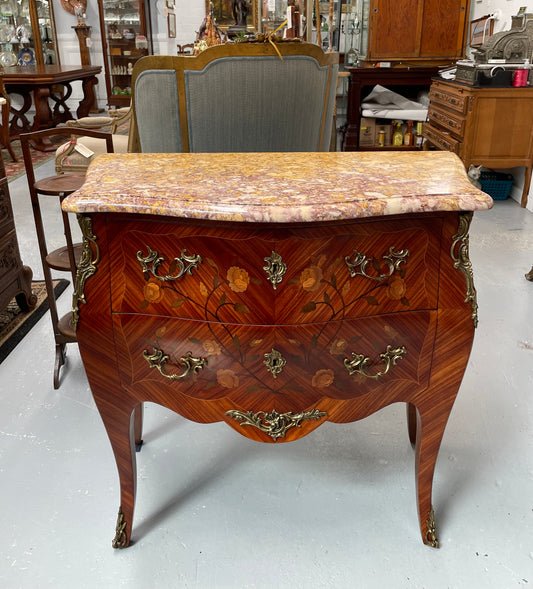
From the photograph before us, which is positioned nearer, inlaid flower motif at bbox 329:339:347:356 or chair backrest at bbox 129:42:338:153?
inlaid flower motif at bbox 329:339:347:356

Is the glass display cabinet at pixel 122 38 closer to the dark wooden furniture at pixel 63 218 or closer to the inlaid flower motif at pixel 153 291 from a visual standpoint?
the dark wooden furniture at pixel 63 218

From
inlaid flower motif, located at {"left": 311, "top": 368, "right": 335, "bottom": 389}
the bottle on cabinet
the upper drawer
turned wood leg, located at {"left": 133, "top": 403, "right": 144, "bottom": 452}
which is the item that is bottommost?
turned wood leg, located at {"left": 133, "top": 403, "right": 144, "bottom": 452}

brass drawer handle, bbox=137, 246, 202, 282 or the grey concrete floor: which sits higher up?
brass drawer handle, bbox=137, 246, 202, 282

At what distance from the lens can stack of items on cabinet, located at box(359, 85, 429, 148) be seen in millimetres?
6633

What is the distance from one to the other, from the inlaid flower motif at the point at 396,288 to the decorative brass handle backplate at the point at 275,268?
0.26m

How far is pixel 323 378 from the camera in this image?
4.66 ft

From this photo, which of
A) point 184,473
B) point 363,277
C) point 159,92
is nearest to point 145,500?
point 184,473

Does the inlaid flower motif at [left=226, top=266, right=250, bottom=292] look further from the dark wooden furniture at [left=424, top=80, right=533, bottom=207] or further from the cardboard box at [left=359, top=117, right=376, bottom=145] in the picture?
the cardboard box at [left=359, top=117, right=376, bottom=145]

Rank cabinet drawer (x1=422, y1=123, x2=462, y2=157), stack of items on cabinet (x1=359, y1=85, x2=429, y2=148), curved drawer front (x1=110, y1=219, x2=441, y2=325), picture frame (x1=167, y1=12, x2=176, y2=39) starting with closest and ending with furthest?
curved drawer front (x1=110, y1=219, x2=441, y2=325) → cabinet drawer (x1=422, y1=123, x2=462, y2=157) → stack of items on cabinet (x1=359, y1=85, x2=429, y2=148) → picture frame (x1=167, y1=12, x2=176, y2=39)

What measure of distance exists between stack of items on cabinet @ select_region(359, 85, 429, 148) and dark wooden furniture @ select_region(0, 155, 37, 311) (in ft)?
15.6

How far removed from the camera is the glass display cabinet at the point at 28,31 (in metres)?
9.76

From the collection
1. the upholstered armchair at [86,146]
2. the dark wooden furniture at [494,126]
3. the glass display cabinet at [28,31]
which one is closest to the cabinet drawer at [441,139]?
the dark wooden furniture at [494,126]

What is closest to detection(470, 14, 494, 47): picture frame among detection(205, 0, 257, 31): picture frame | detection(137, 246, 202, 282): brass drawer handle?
detection(205, 0, 257, 31): picture frame

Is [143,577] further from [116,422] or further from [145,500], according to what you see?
[116,422]
